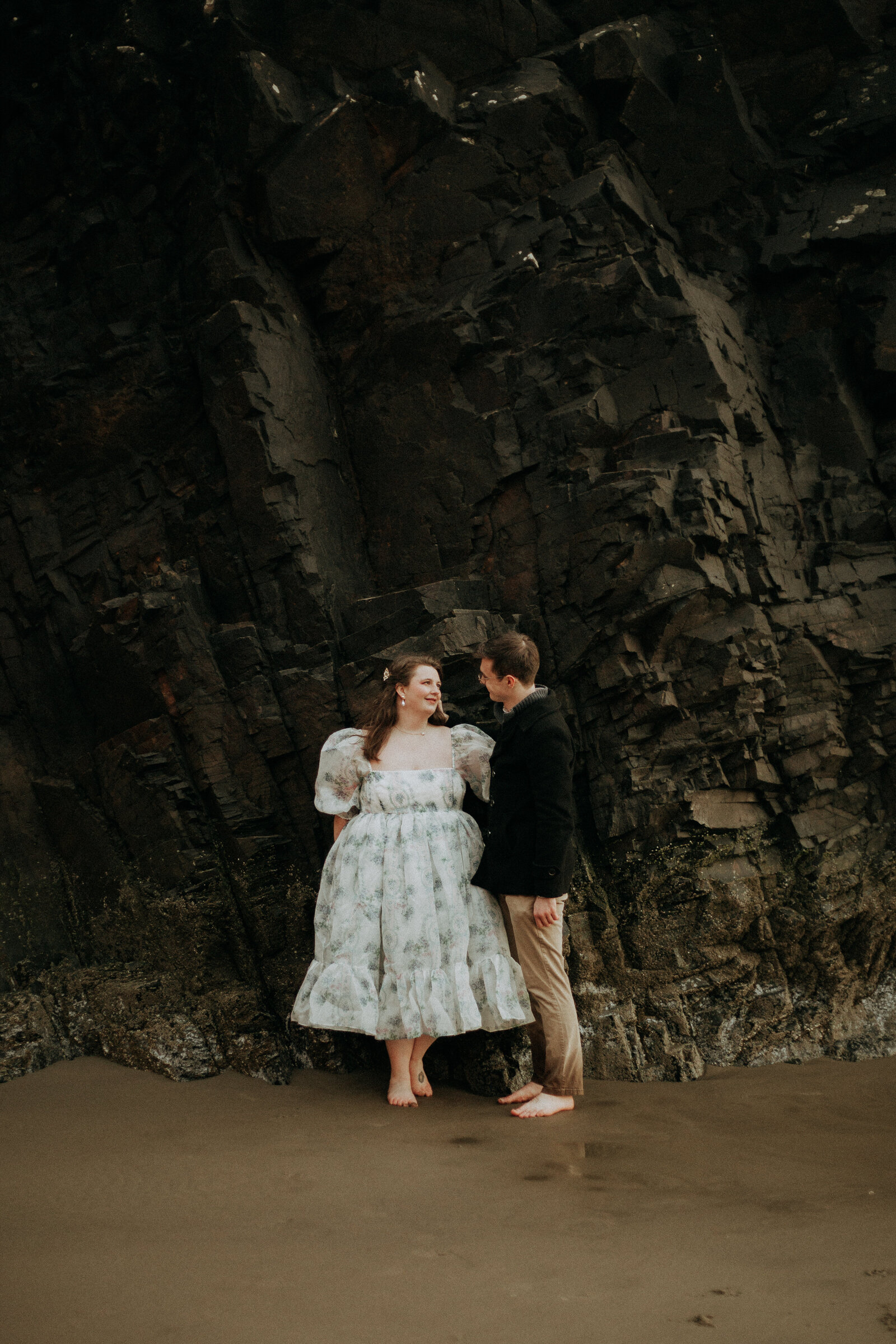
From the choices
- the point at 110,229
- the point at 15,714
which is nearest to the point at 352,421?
the point at 110,229

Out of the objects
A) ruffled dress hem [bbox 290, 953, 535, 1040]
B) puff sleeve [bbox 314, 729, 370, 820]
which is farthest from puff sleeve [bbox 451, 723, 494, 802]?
ruffled dress hem [bbox 290, 953, 535, 1040]

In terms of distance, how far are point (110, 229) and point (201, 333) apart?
45.7 inches

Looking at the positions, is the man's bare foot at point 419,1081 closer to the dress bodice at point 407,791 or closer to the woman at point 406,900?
the woman at point 406,900

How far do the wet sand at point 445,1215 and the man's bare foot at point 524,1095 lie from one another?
7 cm

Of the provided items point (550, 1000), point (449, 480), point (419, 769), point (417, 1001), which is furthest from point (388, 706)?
point (449, 480)

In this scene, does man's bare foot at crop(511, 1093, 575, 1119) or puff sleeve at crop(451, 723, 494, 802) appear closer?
man's bare foot at crop(511, 1093, 575, 1119)

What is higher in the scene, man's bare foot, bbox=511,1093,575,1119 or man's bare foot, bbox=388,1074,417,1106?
man's bare foot, bbox=388,1074,417,1106

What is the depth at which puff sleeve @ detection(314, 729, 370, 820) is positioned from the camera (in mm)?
4324

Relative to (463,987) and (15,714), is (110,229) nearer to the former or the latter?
(15,714)

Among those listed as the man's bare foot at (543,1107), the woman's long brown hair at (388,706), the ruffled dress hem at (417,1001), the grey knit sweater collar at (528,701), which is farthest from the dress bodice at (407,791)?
the man's bare foot at (543,1107)

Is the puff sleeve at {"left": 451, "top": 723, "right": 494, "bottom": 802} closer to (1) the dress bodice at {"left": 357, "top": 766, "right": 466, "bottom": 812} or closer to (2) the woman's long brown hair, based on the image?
(1) the dress bodice at {"left": 357, "top": 766, "right": 466, "bottom": 812}

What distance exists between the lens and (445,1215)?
112 inches

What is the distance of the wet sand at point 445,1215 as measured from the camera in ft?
7.11

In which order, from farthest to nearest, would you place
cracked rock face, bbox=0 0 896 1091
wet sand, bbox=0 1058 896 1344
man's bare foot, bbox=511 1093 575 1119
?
1. cracked rock face, bbox=0 0 896 1091
2. man's bare foot, bbox=511 1093 575 1119
3. wet sand, bbox=0 1058 896 1344
